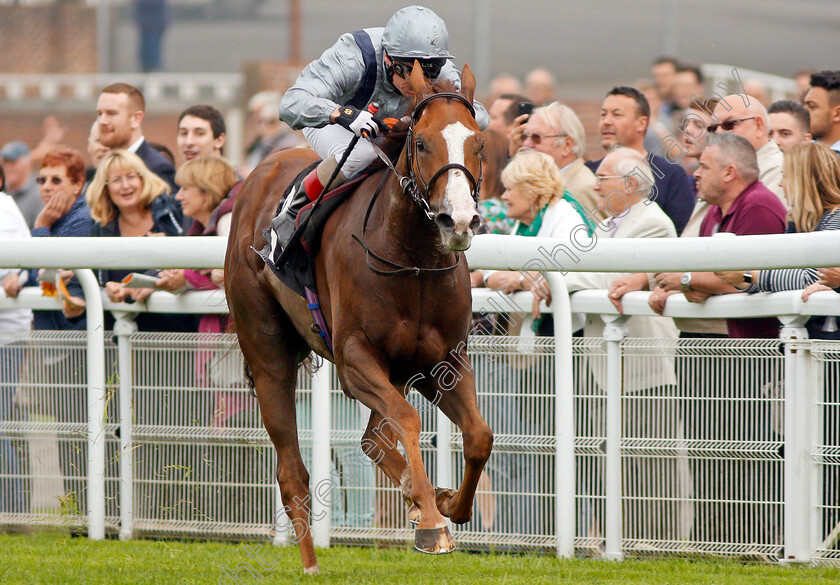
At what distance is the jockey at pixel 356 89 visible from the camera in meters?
4.35

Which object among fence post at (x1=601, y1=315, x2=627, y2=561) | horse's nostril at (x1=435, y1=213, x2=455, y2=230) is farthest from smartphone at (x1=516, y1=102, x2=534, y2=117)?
horse's nostril at (x1=435, y1=213, x2=455, y2=230)

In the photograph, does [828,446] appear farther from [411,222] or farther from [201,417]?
[201,417]

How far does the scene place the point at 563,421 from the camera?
5480 millimetres

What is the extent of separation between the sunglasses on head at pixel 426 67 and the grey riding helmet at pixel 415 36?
0.02 metres

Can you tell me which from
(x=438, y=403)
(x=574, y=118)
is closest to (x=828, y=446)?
(x=438, y=403)

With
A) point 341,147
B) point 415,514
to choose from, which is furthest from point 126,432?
point 415,514

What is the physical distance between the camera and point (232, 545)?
6.05 meters

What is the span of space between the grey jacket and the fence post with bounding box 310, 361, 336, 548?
1647 mm

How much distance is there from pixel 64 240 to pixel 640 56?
52.4 feet

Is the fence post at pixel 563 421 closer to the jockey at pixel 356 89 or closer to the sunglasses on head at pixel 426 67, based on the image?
the jockey at pixel 356 89

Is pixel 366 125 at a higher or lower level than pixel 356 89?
lower

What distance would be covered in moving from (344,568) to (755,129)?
10.6ft

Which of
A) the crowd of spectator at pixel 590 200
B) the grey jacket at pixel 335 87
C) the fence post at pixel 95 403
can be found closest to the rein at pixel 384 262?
the grey jacket at pixel 335 87

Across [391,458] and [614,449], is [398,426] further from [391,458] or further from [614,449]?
[614,449]
